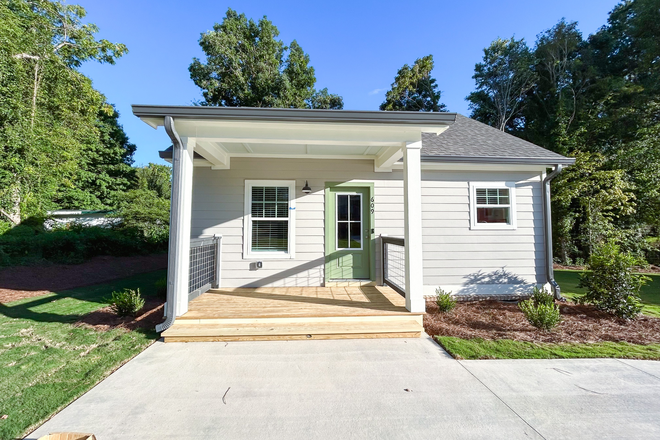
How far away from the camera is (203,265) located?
4.72 m

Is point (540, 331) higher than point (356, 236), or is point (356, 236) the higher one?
point (356, 236)

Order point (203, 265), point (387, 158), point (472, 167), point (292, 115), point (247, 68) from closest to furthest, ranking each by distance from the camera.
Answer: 1. point (292, 115)
2. point (203, 265)
3. point (387, 158)
4. point (472, 167)
5. point (247, 68)

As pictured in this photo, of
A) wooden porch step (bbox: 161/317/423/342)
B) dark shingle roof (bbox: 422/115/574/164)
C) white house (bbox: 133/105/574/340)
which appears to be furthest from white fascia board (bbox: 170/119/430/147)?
wooden porch step (bbox: 161/317/423/342)

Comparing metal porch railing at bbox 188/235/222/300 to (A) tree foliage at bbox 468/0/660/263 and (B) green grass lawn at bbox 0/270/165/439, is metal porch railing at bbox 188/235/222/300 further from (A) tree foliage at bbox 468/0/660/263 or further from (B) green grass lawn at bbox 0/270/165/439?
(A) tree foliage at bbox 468/0/660/263

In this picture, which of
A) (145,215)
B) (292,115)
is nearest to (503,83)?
(292,115)

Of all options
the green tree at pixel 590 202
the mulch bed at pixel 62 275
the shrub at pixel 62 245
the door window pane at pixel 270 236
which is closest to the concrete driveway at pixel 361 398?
the door window pane at pixel 270 236

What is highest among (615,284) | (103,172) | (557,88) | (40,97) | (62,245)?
(557,88)

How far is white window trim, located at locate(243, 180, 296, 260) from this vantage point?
5449 mm

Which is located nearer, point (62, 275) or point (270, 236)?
point (270, 236)

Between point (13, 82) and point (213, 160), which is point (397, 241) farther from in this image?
point (13, 82)

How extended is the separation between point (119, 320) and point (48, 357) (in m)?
→ 1.16

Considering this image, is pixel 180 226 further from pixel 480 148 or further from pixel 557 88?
pixel 557 88

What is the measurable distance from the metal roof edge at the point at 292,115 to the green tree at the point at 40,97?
30.8 feet

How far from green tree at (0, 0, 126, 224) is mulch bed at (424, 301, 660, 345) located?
13258 mm
